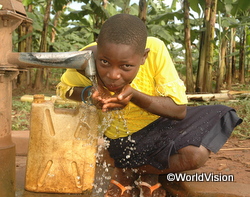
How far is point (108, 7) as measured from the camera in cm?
980

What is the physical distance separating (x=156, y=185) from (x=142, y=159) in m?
0.19

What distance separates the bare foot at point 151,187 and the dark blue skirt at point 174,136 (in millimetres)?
116

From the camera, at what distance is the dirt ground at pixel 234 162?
2150 millimetres

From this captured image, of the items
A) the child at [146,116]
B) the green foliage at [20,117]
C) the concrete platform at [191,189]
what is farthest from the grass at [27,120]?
the child at [146,116]

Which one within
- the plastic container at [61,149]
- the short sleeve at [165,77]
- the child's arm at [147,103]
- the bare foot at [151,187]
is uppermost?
the short sleeve at [165,77]

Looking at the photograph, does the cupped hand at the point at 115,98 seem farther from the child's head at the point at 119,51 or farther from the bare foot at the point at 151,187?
the bare foot at the point at 151,187

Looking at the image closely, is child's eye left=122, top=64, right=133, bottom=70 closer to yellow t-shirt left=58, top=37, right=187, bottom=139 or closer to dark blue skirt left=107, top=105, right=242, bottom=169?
yellow t-shirt left=58, top=37, right=187, bottom=139

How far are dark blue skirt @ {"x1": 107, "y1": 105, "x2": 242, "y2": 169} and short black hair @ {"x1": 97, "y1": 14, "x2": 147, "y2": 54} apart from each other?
22.0 inches

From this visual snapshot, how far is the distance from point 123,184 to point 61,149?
1.47 feet

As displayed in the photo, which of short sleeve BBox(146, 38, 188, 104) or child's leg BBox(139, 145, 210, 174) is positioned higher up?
short sleeve BBox(146, 38, 188, 104)

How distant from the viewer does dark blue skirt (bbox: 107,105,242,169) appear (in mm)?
1724

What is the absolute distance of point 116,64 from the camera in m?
1.35

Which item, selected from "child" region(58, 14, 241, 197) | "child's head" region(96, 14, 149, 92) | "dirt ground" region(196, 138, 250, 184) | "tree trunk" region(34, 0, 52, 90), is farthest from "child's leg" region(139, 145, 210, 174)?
"tree trunk" region(34, 0, 52, 90)

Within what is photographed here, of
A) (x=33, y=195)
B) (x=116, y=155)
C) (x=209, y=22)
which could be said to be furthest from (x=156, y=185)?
(x=209, y=22)
